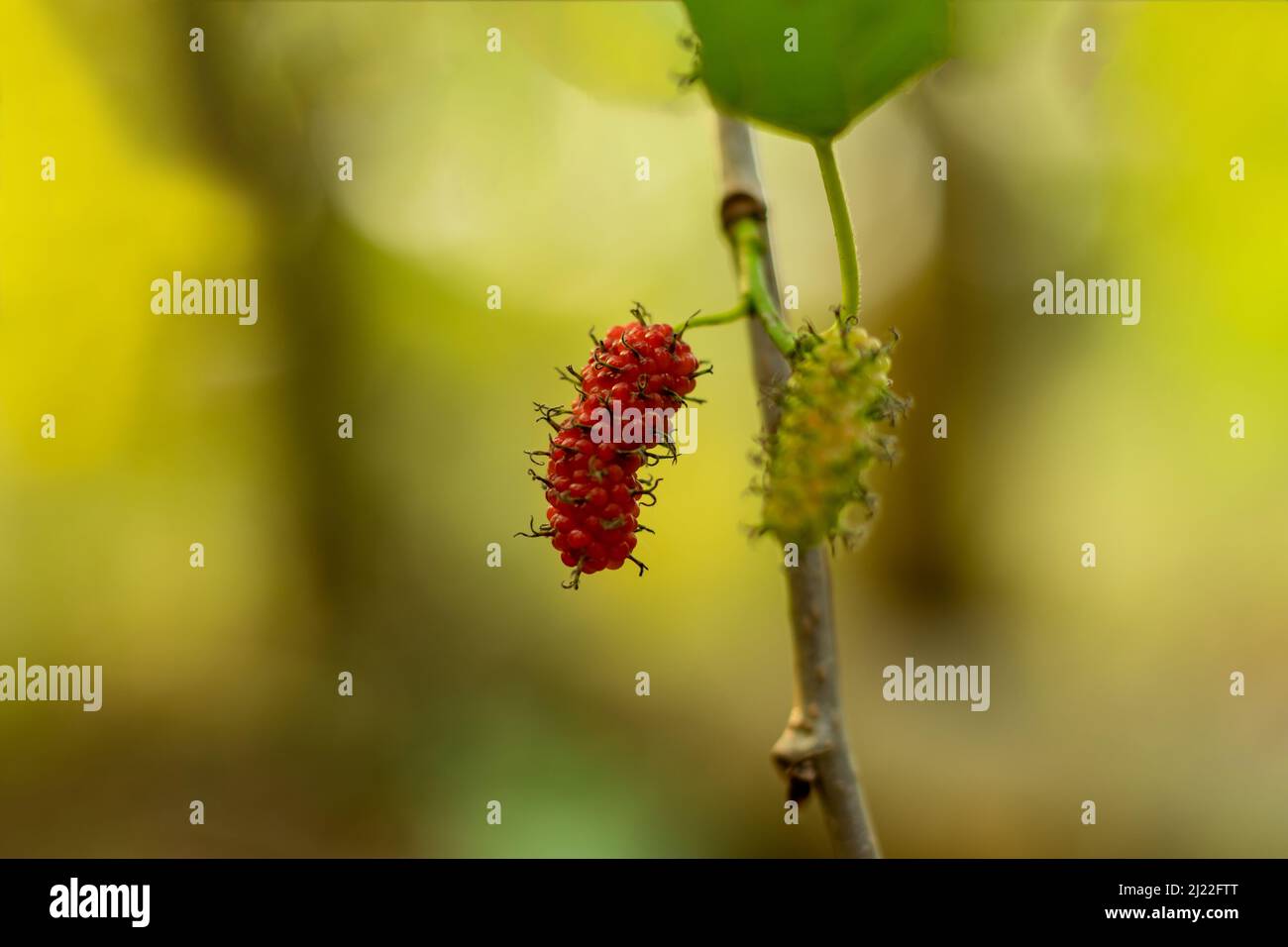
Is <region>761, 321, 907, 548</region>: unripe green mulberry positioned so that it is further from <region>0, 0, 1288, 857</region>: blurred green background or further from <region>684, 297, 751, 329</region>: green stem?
<region>0, 0, 1288, 857</region>: blurred green background

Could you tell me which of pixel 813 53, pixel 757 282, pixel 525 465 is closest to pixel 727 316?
pixel 757 282

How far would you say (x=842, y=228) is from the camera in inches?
20.2

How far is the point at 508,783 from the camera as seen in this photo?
8.11ft

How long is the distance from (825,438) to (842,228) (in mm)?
132

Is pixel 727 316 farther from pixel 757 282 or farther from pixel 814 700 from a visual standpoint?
pixel 814 700

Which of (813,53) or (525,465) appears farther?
(525,465)

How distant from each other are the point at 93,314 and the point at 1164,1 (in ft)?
9.12

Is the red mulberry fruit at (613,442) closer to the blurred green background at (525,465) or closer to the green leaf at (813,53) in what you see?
the green leaf at (813,53)

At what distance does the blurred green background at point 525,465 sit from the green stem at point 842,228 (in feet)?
5.56

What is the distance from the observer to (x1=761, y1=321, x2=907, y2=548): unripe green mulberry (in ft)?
1.47

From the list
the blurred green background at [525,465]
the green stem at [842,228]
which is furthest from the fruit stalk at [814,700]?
the blurred green background at [525,465]

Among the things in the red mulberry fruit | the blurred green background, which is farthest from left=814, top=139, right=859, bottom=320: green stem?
the blurred green background

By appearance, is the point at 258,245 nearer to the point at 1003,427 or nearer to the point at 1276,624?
the point at 1003,427

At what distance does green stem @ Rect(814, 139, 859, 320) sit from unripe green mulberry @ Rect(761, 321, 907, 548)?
0.10 feet
